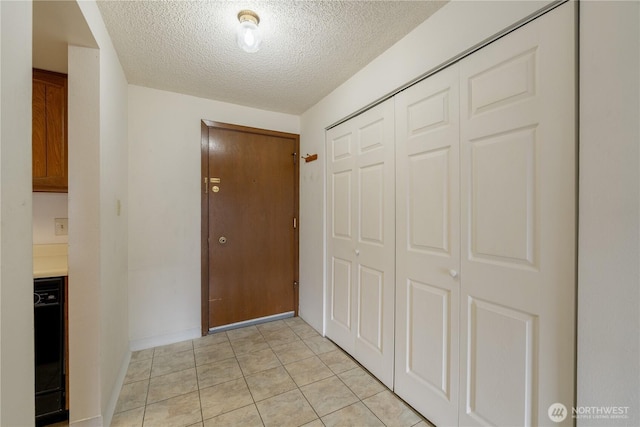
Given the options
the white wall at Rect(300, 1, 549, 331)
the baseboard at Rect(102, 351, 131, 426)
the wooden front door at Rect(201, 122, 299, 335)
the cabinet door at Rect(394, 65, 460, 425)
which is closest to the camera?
the white wall at Rect(300, 1, 549, 331)

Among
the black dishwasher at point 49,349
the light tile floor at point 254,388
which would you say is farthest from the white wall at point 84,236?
the light tile floor at point 254,388

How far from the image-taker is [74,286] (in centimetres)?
142

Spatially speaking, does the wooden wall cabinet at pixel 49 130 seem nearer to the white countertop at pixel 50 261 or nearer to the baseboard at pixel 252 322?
the white countertop at pixel 50 261

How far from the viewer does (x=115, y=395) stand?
1692mm

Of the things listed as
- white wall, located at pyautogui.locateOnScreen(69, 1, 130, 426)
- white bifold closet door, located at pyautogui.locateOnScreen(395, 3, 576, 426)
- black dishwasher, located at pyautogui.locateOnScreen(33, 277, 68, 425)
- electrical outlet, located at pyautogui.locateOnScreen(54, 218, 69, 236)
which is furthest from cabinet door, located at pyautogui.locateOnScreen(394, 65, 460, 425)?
electrical outlet, located at pyautogui.locateOnScreen(54, 218, 69, 236)

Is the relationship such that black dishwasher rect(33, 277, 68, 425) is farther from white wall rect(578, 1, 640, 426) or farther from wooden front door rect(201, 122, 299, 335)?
white wall rect(578, 1, 640, 426)

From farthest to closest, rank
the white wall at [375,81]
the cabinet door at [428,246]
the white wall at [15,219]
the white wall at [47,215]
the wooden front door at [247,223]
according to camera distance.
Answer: the wooden front door at [247,223]
the white wall at [47,215]
the cabinet door at [428,246]
the white wall at [375,81]
the white wall at [15,219]

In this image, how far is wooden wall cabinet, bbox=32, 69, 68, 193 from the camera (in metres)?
1.70

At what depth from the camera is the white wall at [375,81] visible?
123 cm

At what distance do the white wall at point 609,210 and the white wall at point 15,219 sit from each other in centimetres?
174

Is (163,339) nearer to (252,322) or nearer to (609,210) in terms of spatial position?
(252,322)

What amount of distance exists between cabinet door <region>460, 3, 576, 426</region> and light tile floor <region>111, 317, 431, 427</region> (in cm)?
65

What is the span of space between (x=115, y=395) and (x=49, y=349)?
50 cm

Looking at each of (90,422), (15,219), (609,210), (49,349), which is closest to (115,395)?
(90,422)
